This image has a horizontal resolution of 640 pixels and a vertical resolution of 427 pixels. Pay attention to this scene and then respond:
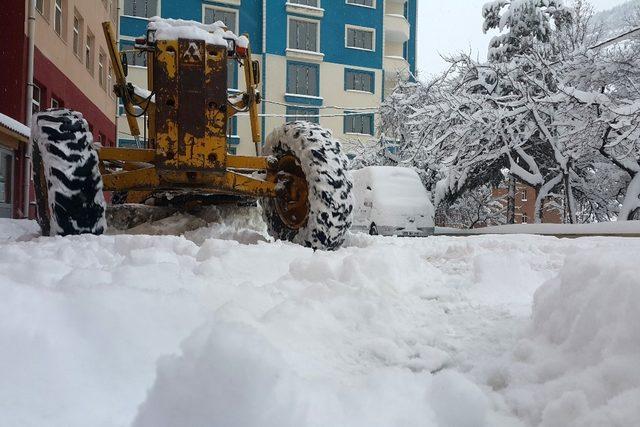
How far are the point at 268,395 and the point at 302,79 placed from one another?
107ft

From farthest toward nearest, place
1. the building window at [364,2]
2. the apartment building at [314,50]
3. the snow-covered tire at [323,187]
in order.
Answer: the building window at [364,2], the apartment building at [314,50], the snow-covered tire at [323,187]

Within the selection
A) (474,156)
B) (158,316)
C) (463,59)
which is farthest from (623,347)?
(463,59)

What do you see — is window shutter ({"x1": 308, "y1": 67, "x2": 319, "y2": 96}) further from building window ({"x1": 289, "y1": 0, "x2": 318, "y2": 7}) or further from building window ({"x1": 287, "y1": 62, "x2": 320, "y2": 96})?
building window ({"x1": 289, "y1": 0, "x2": 318, "y2": 7})

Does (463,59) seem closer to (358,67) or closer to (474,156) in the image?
(474,156)

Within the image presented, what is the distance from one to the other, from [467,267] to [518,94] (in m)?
14.8

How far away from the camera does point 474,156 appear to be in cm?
1872

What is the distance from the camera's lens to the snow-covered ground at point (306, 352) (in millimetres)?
1588

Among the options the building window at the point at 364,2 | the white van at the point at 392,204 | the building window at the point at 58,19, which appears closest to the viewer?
the white van at the point at 392,204

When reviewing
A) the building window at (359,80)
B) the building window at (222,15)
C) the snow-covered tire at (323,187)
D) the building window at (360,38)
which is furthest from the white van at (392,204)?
the building window at (360,38)

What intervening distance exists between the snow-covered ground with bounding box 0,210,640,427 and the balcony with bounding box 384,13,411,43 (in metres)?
34.6

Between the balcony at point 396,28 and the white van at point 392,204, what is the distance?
74.7 feet

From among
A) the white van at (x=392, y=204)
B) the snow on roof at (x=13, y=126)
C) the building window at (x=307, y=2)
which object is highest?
the building window at (x=307, y=2)

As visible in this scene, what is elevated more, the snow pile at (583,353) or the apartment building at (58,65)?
the apartment building at (58,65)

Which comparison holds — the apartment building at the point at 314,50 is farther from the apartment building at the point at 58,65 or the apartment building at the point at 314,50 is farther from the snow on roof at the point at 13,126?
the snow on roof at the point at 13,126
